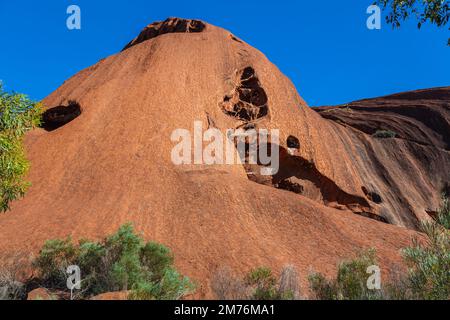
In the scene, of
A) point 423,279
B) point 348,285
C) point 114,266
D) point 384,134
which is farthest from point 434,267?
point 384,134

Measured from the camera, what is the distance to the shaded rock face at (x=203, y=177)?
14.8 meters

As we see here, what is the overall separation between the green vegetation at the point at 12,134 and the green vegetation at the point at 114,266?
2160 millimetres

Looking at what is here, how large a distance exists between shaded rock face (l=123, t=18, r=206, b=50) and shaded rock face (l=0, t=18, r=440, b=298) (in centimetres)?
33

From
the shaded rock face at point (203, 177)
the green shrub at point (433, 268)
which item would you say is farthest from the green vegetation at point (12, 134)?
the green shrub at point (433, 268)

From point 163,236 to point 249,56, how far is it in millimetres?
16013

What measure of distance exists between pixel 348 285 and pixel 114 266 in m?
5.81

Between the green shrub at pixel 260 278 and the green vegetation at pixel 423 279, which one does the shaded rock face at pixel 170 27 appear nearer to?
the green shrub at pixel 260 278

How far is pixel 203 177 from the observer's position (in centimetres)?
1791

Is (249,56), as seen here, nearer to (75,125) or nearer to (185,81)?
(185,81)

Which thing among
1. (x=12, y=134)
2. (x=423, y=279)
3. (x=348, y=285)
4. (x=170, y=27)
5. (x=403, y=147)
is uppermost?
(x=170, y=27)

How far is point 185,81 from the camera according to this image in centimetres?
2347

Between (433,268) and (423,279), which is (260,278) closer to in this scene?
(423,279)

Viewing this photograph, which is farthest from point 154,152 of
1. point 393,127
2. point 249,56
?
point 393,127
